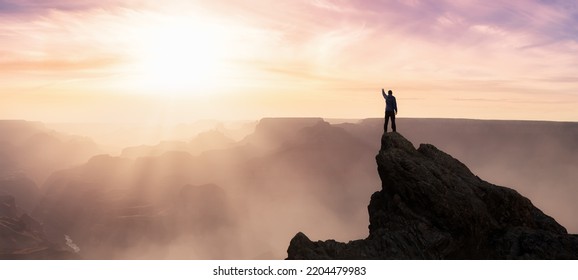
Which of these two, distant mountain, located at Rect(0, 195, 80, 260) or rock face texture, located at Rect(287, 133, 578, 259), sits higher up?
rock face texture, located at Rect(287, 133, 578, 259)

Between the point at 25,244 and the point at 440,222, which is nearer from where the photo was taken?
the point at 440,222

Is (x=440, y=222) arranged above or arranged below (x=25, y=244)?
above

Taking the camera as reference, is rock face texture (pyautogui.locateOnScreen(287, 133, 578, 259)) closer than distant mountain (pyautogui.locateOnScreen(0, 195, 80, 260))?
Yes

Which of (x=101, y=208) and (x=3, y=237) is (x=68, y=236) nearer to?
(x=101, y=208)

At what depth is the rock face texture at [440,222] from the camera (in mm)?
20859

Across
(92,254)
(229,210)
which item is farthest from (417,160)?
(229,210)

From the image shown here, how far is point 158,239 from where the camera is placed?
158500 mm

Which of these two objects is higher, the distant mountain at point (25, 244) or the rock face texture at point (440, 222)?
the rock face texture at point (440, 222)

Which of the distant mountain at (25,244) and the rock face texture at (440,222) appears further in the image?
the distant mountain at (25,244)

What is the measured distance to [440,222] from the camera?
22.3 meters

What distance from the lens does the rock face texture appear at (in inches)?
821

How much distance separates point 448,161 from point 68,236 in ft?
565
